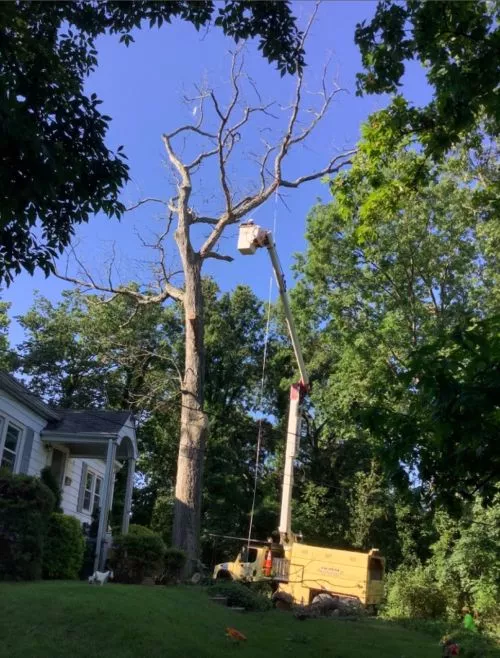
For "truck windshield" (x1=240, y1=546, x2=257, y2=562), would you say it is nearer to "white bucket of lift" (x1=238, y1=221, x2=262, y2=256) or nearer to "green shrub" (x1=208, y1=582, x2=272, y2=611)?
"green shrub" (x1=208, y1=582, x2=272, y2=611)

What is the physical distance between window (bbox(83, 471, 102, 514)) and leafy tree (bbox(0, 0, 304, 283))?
16.6m

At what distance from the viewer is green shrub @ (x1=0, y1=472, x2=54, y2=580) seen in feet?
37.0

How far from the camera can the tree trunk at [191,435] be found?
17969 millimetres

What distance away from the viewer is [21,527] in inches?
450

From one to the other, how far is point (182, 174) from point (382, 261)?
26.8 feet

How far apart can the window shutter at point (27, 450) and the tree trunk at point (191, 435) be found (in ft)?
13.3

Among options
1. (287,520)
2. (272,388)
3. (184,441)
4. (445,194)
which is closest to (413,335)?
(445,194)

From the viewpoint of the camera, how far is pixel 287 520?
20172 mm

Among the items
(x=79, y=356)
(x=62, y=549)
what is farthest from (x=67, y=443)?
(x=79, y=356)

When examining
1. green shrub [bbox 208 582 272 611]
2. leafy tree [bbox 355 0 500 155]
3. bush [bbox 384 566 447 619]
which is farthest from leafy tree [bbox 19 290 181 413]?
leafy tree [bbox 355 0 500 155]

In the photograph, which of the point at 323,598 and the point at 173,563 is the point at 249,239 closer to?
the point at 173,563

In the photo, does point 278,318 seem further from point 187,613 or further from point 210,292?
point 187,613

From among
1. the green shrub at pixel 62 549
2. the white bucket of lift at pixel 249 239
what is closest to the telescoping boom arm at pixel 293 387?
the white bucket of lift at pixel 249 239

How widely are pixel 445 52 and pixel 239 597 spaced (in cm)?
1084
